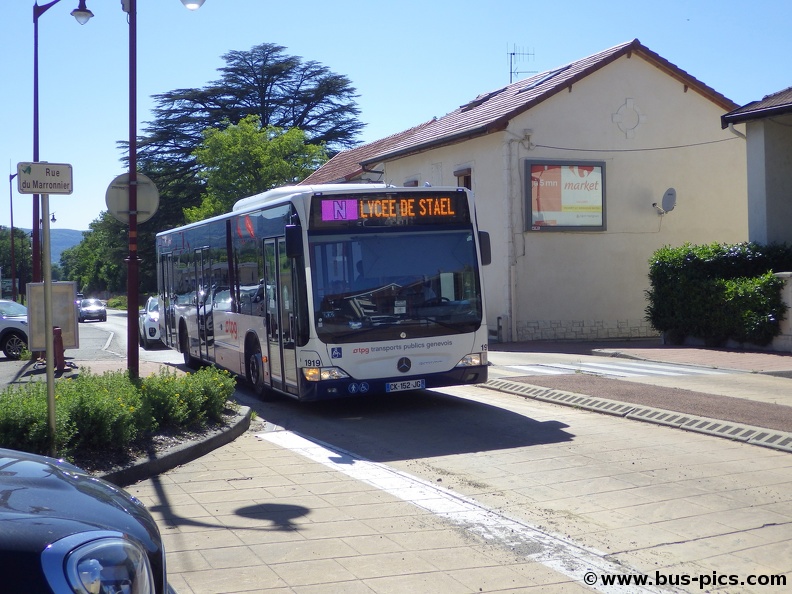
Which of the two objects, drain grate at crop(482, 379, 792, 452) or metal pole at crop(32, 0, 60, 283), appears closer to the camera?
drain grate at crop(482, 379, 792, 452)

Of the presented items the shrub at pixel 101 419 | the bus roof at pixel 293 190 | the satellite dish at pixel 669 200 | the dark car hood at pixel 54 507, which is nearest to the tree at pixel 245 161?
the satellite dish at pixel 669 200

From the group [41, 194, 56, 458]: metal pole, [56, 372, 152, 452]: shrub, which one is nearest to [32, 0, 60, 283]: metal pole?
[56, 372, 152, 452]: shrub

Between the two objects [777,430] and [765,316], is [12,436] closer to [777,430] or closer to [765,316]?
[777,430]

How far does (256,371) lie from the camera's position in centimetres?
1333

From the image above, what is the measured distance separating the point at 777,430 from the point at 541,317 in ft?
51.8

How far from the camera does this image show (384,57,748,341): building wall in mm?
24812

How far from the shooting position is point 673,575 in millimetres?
5191

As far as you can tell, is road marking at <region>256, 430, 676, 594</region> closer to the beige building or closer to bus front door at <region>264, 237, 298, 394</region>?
bus front door at <region>264, 237, 298, 394</region>

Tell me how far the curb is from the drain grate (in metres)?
4.48

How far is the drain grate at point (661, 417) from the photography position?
9.02 meters

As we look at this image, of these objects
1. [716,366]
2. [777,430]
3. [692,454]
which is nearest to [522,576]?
[692,454]

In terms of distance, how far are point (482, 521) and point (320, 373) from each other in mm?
4669

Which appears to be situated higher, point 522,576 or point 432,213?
point 432,213

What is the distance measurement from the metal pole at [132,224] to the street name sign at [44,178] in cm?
440
